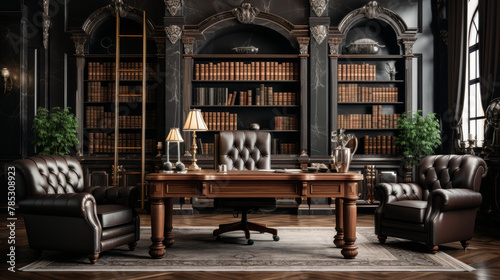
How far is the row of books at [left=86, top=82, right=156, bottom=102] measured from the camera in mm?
6703

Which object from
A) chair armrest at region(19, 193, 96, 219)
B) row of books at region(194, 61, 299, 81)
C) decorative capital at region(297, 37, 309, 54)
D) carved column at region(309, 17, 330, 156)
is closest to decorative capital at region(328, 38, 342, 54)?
carved column at region(309, 17, 330, 156)

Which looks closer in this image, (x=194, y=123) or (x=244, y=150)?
(x=194, y=123)

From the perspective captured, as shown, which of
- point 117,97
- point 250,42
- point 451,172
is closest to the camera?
point 451,172

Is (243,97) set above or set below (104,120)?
above

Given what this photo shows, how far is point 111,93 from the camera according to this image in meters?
6.77

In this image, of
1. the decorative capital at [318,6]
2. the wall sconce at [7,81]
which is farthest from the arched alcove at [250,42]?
the wall sconce at [7,81]

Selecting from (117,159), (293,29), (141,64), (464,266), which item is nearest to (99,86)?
(141,64)

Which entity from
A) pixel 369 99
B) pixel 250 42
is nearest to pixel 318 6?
pixel 250 42

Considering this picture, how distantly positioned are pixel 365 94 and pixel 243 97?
5.89 ft

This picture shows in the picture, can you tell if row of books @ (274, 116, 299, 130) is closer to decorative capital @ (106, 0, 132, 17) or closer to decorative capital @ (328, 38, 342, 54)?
decorative capital @ (328, 38, 342, 54)

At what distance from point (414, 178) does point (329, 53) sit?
2204 mm

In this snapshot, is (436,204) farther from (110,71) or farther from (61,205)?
(110,71)

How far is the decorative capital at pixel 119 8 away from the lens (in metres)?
6.56

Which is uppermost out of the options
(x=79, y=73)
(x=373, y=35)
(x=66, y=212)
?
(x=373, y=35)
